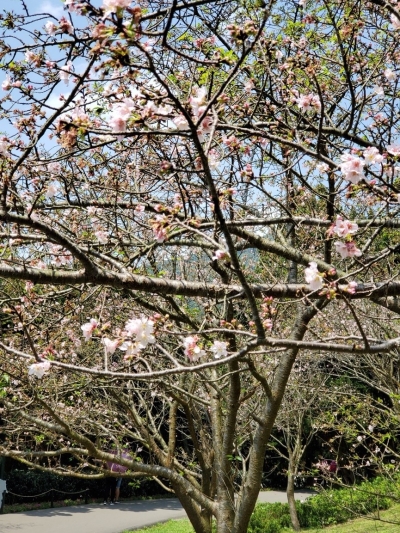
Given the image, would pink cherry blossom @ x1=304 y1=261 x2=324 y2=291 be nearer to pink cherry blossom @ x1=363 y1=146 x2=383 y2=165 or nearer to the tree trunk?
pink cherry blossom @ x1=363 y1=146 x2=383 y2=165

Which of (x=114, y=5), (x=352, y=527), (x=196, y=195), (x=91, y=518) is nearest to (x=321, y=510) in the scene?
(x=352, y=527)

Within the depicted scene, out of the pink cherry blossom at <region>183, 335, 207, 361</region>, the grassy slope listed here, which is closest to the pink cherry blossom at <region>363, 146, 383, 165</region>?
the pink cherry blossom at <region>183, 335, 207, 361</region>

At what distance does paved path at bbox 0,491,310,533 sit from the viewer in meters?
11.1

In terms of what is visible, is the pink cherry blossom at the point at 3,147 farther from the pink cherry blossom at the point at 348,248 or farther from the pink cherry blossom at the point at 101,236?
the pink cherry blossom at the point at 348,248

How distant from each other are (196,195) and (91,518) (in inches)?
433

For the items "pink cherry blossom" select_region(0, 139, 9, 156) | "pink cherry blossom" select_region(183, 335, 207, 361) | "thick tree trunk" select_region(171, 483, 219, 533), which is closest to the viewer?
"pink cherry blossom" select_region(183, 335, 207, 361)

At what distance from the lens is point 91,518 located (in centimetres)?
1271

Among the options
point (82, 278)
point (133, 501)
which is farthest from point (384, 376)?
point (133, 501)

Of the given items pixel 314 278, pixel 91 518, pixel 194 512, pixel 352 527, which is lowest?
pixel 91 518

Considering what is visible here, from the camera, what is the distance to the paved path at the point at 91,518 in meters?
11.1

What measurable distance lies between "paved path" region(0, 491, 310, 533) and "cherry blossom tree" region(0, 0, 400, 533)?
15.4ft

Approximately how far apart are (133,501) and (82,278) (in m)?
15.6

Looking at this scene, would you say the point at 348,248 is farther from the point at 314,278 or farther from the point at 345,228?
the point at 314,278

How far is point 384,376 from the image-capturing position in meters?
7.68
